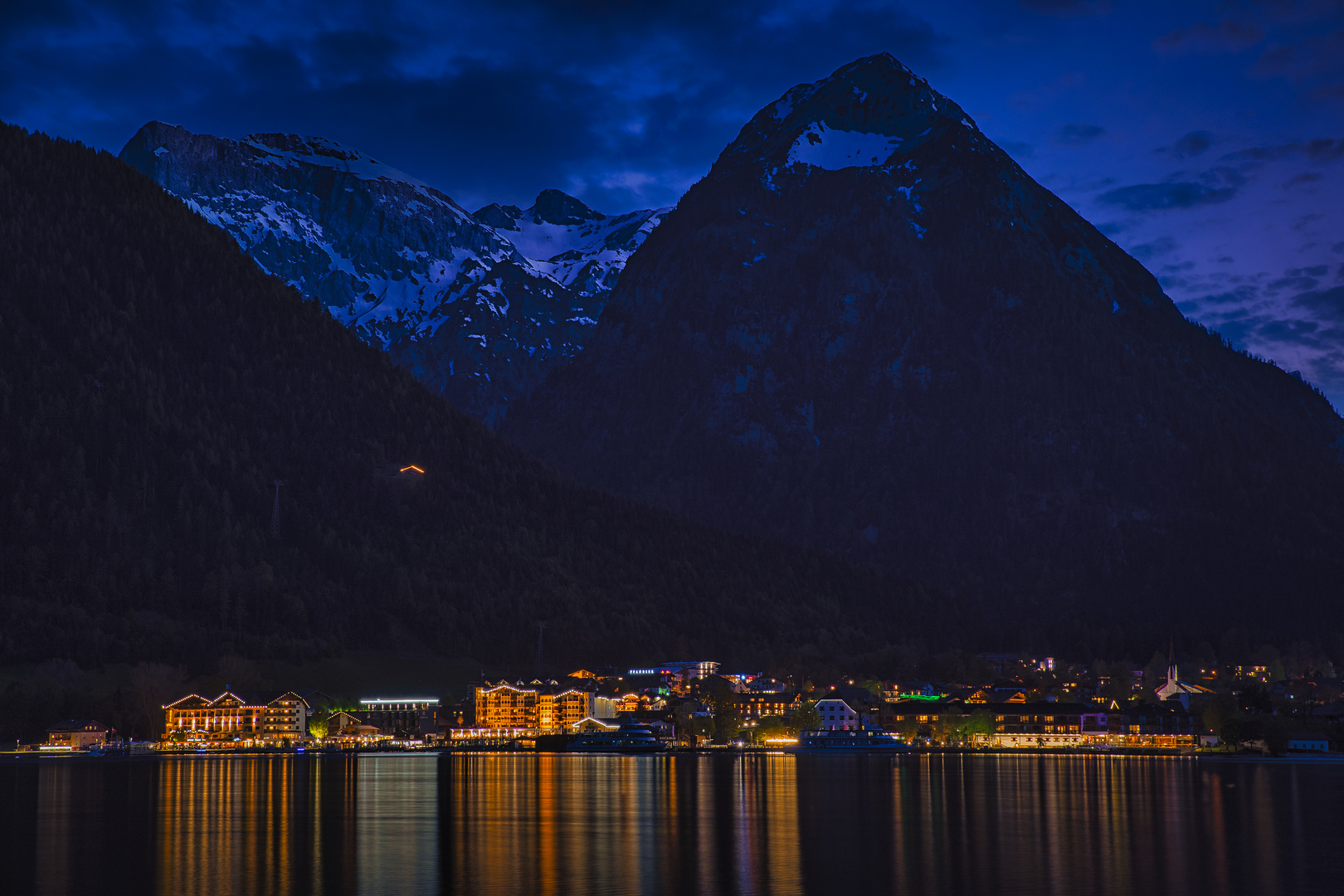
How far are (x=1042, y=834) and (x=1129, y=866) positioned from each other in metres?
15.6

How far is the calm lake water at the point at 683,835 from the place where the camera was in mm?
74625

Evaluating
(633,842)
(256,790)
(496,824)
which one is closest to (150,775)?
(256,790)

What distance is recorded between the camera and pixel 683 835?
96.1 meters

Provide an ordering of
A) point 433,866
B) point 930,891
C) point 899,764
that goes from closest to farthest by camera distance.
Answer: point 930,891, point 433,866, point 899,764

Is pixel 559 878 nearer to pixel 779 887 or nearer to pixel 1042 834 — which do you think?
pixel 779 887

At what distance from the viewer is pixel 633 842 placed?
91.9 meters

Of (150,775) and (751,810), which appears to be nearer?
(751,810)

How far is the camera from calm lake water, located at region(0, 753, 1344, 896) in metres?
74.6

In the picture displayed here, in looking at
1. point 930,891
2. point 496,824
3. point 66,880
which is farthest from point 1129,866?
point 66,880

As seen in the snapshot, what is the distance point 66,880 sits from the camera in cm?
7550

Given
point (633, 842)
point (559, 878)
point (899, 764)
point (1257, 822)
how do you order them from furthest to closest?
1. point (899, 764)
2. point (1257, 822)
3. point (633, 842)
4. point (559, 878)

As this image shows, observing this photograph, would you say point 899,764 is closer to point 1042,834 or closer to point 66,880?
point 1042,834

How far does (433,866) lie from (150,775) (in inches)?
4035

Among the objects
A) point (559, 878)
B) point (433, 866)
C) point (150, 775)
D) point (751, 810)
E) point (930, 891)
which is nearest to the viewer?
point (930, 891)
